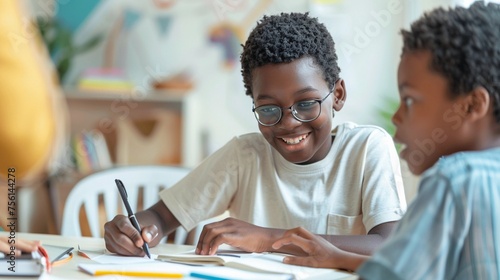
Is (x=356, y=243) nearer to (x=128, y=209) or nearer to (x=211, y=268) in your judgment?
(x=211, y=268)

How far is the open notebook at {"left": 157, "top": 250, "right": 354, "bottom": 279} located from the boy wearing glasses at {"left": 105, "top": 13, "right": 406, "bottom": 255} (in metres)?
0.04

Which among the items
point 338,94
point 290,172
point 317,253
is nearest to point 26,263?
point 317,253

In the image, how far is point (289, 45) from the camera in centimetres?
146

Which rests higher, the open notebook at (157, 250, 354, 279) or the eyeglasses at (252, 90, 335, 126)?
the eyeglasses at (252, 90, 335, 126)

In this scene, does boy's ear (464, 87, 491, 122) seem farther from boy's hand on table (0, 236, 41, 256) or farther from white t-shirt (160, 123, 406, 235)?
boy's hand on table (0, 236, 41, 256)

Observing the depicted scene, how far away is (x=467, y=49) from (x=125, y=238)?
751mm

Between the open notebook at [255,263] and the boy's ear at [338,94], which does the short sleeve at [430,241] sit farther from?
the boy's ear at [338,94]

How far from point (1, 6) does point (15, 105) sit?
0.63ft

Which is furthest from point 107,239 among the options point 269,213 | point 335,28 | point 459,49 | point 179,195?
point 335,28

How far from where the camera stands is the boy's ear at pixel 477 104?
3.01ft

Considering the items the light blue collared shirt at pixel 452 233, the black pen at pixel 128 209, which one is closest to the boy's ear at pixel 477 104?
the light blue collared shirt at pixel 452 233

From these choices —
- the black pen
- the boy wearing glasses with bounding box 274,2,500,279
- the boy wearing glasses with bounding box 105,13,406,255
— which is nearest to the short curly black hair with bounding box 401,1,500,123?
the boy wearing glasses with bounding box 274,2,500,279

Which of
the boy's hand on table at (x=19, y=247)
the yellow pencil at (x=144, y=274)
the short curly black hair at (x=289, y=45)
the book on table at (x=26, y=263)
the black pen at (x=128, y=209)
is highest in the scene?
the short curly black hair at (x=289, y=45)

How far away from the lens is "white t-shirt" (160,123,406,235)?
151cm
